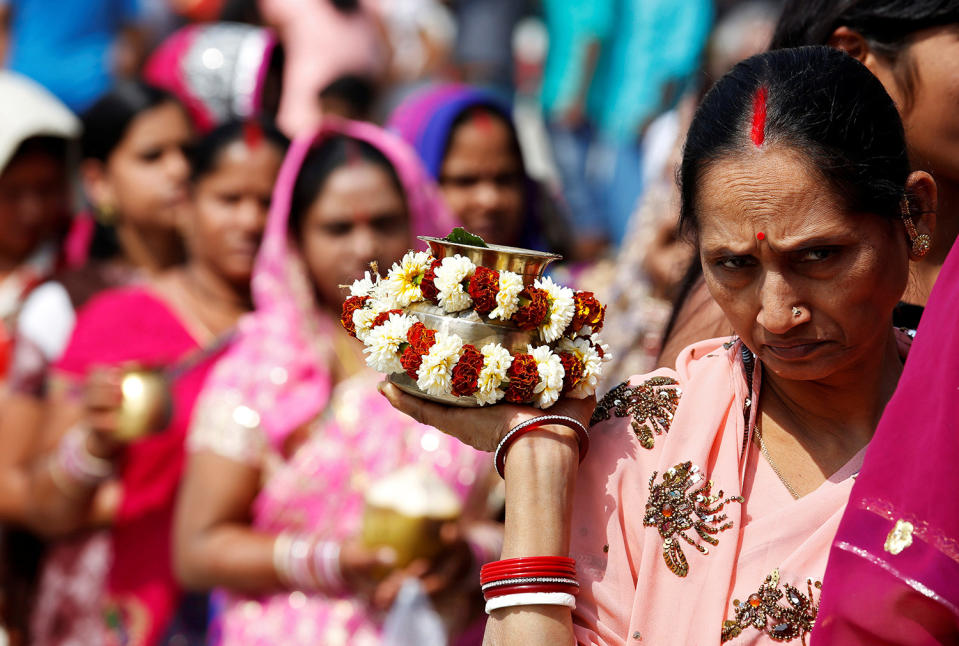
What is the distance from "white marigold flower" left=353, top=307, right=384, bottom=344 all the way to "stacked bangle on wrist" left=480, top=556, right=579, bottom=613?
47 cm

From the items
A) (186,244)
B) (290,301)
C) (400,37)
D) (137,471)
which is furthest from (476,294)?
(400,37)

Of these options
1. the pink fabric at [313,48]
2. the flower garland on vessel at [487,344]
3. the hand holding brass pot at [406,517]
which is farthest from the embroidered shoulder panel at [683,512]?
the pink fabric at [313,48]

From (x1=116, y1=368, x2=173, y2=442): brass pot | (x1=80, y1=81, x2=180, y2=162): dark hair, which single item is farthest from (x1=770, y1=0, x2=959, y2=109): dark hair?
(x1=80, y1=81, x2=180, y2=162): dark hair

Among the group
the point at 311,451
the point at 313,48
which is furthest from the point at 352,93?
the point at 311,451

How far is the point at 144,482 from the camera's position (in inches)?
183

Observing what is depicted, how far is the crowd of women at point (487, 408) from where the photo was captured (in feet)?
6.46

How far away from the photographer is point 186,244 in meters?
5.78

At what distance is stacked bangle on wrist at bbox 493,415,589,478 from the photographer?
2121 mm

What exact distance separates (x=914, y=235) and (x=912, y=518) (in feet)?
2.00

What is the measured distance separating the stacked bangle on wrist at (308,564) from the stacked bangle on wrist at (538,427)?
1.72 m

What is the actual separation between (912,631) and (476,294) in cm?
90

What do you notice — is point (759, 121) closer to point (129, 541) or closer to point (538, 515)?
point (538, 515)

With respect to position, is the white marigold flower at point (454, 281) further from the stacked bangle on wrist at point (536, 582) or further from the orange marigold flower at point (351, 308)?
the stacked bangle on wrist at point (536, 582)

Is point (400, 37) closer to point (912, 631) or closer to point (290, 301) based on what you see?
point (290, 301)
